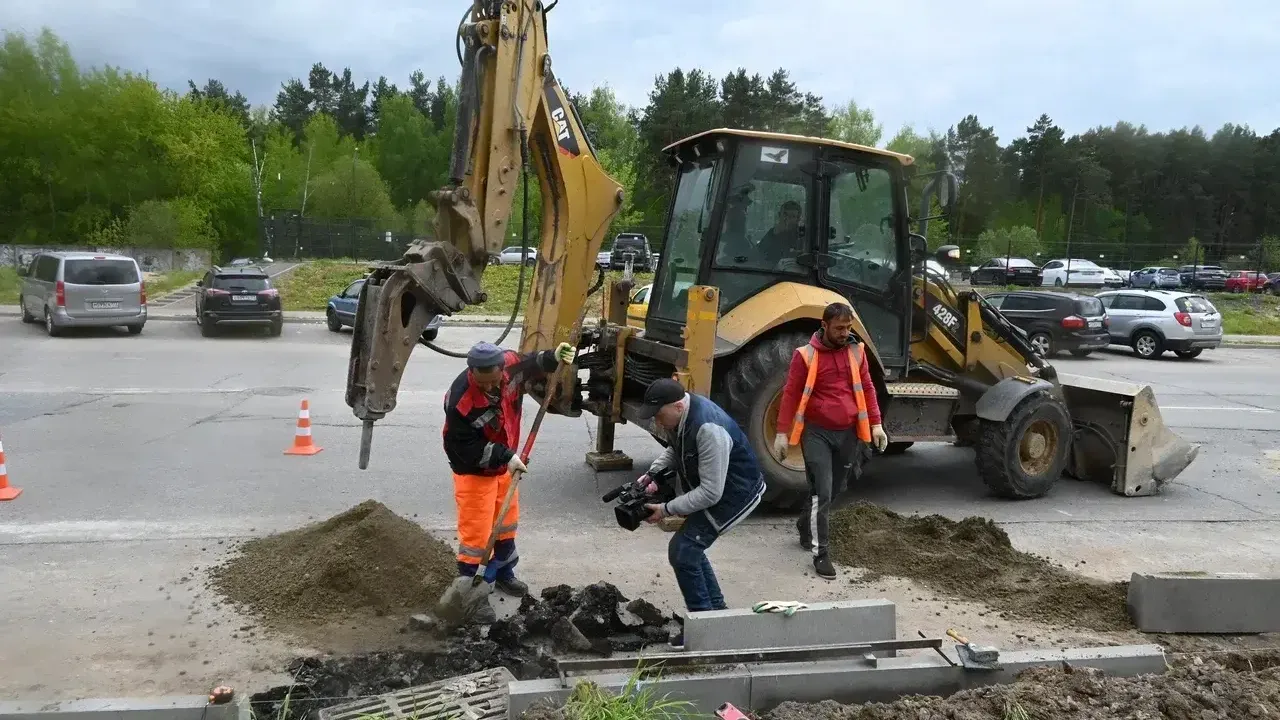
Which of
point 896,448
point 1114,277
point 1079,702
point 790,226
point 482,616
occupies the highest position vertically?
point 1114,277

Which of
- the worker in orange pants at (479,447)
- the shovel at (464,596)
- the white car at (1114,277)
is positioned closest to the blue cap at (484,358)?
the worker in orange pants at (479,447)

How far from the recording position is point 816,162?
713 cm

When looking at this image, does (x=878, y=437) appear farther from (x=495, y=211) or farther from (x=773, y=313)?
(x=495, y=211)

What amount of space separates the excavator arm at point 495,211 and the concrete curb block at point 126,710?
2.07m

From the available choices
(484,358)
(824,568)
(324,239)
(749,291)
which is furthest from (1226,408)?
(324,239)

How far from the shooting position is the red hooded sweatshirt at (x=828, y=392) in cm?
586

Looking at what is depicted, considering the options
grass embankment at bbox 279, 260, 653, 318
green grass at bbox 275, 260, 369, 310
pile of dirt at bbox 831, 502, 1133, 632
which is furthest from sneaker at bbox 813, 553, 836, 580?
green grass at bbox 275, 260, 369, 310

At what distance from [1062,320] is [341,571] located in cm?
1884

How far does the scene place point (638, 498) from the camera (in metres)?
4.71

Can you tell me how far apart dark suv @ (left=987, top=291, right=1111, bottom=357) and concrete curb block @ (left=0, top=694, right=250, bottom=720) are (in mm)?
19472

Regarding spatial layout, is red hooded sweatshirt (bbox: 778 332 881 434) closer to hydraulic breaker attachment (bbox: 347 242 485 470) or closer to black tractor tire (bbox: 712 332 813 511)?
black tractor tire (bbox: 712 332 813 511)

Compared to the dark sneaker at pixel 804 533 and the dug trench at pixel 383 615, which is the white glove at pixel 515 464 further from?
the dark sneaker at pixel 804 533

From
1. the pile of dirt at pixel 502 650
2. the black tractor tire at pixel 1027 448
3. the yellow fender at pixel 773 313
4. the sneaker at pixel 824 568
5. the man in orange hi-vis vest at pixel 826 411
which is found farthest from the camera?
the black tractor tire at pixel 1027 448

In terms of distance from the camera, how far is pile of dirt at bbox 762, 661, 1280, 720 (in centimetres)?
366
